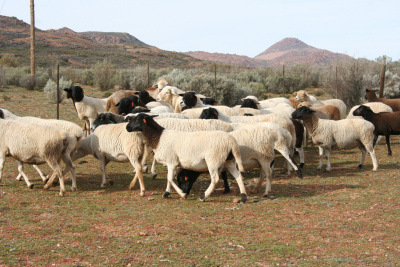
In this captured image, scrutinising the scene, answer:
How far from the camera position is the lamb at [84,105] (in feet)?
49.3

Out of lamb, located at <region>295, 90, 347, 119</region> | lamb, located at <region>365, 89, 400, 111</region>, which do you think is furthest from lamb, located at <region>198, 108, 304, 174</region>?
lamb, located at <region>365, 89, 400, 111</region>

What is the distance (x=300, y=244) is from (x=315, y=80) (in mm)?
32658

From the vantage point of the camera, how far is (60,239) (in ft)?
21.0

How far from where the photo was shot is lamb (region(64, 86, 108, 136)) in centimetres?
1503

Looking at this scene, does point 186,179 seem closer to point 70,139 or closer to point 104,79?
point 70,139

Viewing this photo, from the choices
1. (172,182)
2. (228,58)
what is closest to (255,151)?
(172,182)

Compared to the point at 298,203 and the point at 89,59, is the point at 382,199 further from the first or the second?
the point at 89,59

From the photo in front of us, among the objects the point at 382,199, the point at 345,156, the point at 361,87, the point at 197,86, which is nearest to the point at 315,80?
the point at 361,87

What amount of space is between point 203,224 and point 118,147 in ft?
11.0

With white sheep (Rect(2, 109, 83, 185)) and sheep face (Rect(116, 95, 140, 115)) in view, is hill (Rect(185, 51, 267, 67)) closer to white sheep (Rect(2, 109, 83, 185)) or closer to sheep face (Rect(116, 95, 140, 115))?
sheep face (Rect(116, 95, 140, 115))

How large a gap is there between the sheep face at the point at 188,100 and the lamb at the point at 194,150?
4.54 m

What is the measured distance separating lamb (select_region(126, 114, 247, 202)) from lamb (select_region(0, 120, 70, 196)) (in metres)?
1.45

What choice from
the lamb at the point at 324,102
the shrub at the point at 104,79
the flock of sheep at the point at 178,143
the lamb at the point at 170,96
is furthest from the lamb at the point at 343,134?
the shrub at the point at 104,79

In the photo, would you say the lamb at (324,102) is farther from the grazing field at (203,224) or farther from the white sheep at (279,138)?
the white sheep at (279,138)
